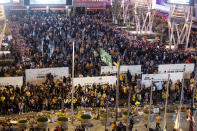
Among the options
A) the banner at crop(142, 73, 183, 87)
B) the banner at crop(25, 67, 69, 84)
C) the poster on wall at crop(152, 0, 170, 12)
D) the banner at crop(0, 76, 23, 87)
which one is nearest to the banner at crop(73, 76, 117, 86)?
the banner at crop(142, 73, 183, 87)

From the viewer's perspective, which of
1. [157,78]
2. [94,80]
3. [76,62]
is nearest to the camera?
[94,80]

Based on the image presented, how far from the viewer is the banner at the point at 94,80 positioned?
2789 centimetres

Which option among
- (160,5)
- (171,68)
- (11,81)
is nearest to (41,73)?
(11,81)

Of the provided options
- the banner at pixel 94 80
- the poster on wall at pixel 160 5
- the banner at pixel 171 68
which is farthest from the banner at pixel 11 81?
the poster on wall at pixel 160 5

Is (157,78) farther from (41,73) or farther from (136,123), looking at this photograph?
(41,73)

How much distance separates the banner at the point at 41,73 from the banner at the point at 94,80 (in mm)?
2972

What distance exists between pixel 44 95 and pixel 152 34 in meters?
39.4

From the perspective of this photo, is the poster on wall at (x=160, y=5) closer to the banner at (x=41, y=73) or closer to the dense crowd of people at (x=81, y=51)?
the dense crowd of people at (x=81, y=51)

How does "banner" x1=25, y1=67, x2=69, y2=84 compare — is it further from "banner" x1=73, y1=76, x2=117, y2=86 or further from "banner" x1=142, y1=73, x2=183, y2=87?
"banner" x1=142, y1=73, x2=183, y2=87

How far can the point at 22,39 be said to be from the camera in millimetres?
42750

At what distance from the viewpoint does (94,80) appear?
93.6ft

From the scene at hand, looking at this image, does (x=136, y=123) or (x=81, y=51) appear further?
(x=81, y=51)

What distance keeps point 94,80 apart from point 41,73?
192 inches

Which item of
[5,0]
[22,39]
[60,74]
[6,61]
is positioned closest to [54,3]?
[22,39]
